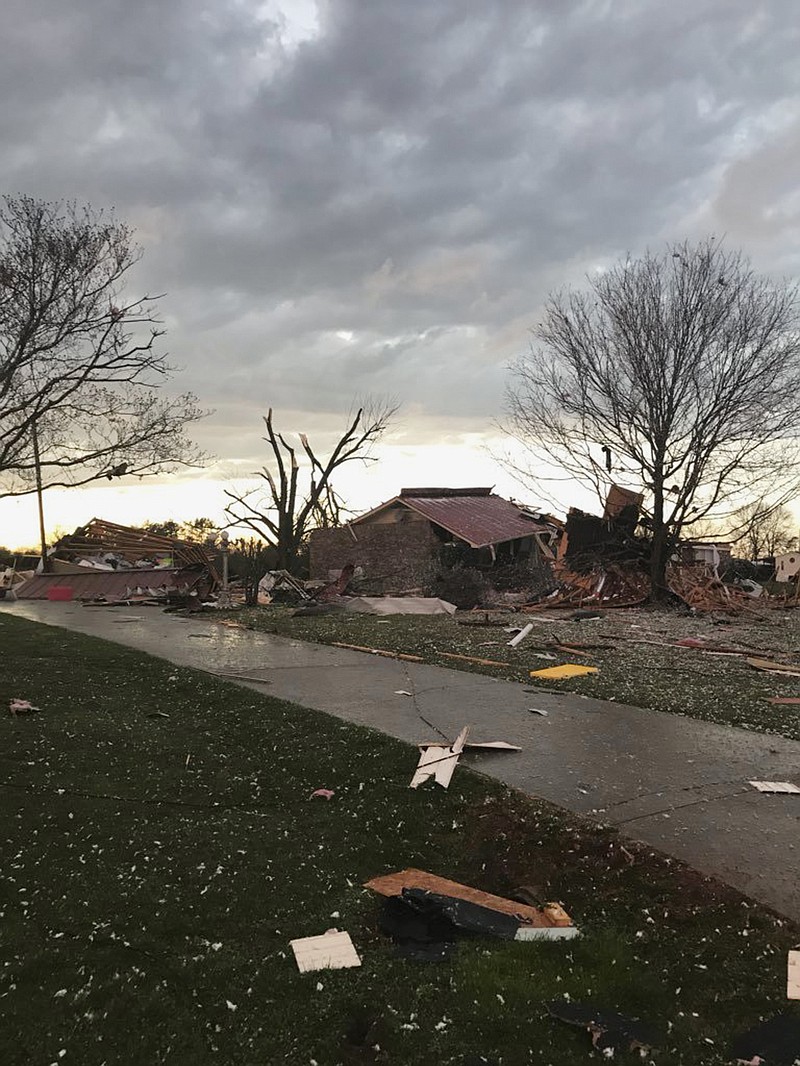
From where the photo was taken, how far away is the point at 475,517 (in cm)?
3156

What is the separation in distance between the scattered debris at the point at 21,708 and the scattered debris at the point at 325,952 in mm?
4649

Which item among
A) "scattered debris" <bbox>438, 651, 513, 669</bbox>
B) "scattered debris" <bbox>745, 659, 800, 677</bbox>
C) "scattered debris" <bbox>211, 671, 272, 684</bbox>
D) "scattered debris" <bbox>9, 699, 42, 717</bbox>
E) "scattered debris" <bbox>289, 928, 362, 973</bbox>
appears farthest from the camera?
"scattered debris" <bbox>438, 651, 513, 669</bbox>

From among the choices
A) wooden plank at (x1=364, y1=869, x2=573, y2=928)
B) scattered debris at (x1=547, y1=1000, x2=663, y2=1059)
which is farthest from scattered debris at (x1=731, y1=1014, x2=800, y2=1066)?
wooden plank at (x1=364, y1=869, x2=573, y2=928)

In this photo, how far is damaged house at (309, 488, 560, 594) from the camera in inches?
1058

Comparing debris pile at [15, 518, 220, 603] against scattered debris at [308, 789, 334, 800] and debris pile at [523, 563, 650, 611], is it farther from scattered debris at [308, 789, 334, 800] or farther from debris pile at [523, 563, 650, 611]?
scattered debris at [308, 789, 334, 800]

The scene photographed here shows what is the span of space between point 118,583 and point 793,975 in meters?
24.5

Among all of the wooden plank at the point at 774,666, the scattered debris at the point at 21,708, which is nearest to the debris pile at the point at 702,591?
the wooden plank at the point at 774,666

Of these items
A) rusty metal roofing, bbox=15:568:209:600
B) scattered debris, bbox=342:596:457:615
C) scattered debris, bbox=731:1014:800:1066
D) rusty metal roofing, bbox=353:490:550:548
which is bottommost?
scattered debris, bbox=731:1014:800:1066

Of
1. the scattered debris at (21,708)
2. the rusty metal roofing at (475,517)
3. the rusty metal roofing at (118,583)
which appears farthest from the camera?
the rusty metal roofing at (475,517)

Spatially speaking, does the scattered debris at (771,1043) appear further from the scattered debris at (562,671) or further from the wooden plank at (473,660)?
the wooden plank at (473,660)

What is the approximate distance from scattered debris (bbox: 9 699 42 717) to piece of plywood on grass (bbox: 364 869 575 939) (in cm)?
448

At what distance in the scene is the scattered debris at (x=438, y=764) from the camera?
472 cm

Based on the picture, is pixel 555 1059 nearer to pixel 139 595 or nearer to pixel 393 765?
pixel 393 765

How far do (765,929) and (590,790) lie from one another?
159 cm
